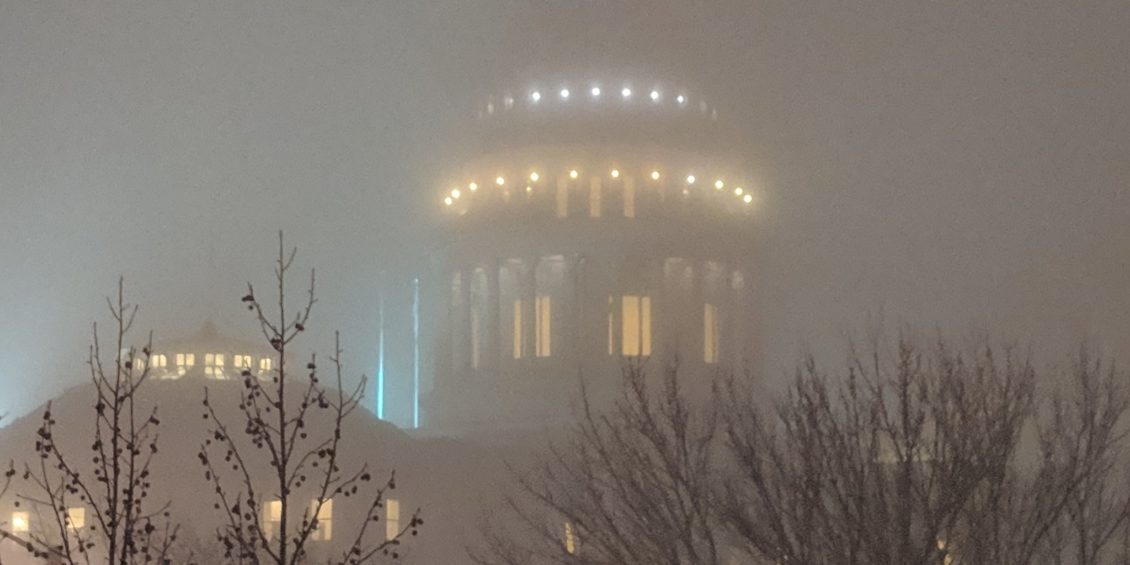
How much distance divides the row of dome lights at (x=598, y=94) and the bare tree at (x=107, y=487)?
1129 inches


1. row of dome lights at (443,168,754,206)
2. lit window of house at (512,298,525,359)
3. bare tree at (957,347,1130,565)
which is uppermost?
row of dome lights at (443,168,754,206)

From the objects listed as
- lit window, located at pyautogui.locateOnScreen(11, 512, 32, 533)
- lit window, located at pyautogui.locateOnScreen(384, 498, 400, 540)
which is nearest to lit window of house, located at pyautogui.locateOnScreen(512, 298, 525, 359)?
lit window, located at pyautogui.locateOnScreen(384, 498, 400, 540)

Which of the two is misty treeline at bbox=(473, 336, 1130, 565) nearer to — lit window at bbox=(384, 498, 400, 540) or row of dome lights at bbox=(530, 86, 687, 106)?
lit window at bbox=(384, 498, 400, 540)

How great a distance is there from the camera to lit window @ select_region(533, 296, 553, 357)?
234ft

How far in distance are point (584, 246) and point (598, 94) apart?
8.51 metres

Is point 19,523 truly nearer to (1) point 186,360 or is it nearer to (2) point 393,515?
(2) point 393,515

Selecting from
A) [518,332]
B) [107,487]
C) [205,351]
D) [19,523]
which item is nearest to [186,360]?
[205,351]

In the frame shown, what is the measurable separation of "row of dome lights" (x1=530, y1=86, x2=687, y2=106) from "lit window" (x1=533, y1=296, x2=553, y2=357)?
10.7m

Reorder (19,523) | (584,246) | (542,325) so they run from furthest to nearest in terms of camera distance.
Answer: (542,325) → (584,246) → (19,523)

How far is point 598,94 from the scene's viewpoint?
73.9 meters

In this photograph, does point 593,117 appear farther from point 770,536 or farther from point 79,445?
point 770,536

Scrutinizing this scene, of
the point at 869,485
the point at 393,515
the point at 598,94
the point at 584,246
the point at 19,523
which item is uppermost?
the point at 598,94

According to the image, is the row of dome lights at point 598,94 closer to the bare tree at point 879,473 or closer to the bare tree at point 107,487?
the bare tree at point 107,487

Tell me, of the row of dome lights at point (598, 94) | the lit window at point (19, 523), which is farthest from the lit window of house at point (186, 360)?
the row of dome lights at point (598, 94)
